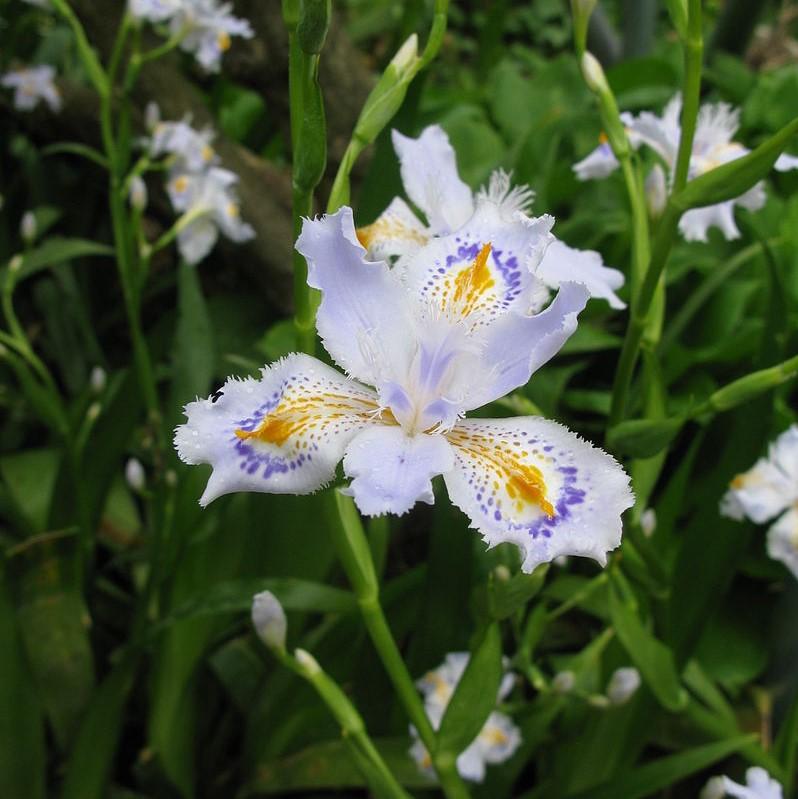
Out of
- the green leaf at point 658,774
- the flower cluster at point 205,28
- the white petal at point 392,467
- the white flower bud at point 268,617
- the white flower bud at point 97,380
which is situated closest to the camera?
the white petal at point 392,467

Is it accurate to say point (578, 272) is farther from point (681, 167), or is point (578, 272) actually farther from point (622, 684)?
point (622, 684)

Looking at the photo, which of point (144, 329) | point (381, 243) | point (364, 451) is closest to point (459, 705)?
point (364, 451)

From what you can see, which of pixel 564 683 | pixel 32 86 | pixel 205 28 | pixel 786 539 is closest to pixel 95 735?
pixel 564 683

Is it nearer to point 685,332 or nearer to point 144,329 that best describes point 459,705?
point 685,332

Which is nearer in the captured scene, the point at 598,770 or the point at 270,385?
the point at 270,385

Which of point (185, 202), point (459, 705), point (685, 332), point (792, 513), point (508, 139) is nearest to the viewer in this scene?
point (459, 705)

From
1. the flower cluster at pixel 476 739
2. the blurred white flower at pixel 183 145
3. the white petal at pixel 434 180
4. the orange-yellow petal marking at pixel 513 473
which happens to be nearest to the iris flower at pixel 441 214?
the white petal at pixel 434 180

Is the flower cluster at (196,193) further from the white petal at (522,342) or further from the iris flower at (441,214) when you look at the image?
the white petal at (522,342)

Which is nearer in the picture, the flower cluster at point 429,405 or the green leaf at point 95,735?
the flower cluster at point 429,405
